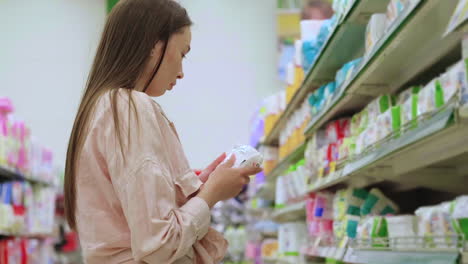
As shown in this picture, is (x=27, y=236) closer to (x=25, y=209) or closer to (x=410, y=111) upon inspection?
(x=25, y=209)

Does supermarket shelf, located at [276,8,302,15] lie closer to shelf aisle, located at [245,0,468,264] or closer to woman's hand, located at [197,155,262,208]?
shelf aisle, located at [245,0,468,264]

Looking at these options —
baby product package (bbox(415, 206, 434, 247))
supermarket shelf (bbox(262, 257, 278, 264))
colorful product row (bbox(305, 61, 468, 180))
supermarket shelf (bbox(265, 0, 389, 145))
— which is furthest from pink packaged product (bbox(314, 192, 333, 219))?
supermarket shelf (bbox(262, 257, 278, 264))

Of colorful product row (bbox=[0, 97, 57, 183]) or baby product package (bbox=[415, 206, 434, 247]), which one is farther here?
colorful product row (bbox=[0, 97, 57, 183])

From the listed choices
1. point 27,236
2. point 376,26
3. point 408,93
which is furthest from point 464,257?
point 27,236

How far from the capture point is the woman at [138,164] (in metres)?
1.30

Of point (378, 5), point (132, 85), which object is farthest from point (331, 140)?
point (132, 85)

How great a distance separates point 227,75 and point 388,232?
19.2 feet

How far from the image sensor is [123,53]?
58.8 inches

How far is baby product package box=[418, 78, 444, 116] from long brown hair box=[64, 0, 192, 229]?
26.2 inches

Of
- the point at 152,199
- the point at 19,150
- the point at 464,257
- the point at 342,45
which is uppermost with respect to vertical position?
the point at 342,45

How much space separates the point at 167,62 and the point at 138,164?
11.9 inches

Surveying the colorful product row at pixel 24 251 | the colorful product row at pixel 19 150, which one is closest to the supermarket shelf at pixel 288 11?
the colorful product row at pixel 19 150

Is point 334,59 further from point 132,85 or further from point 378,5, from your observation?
point 132,85

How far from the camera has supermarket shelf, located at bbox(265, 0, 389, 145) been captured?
258cm
